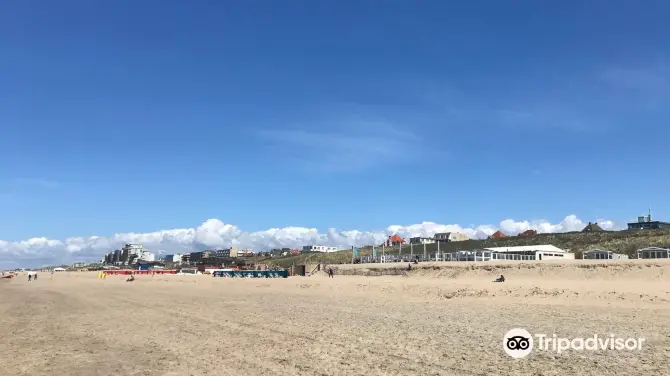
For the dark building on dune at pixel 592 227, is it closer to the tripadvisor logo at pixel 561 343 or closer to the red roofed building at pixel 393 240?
the red roofed building at pixel 393 240

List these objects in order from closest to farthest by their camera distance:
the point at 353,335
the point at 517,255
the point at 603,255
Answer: the point at 353,335, the point at 603,255, the point at 517,255

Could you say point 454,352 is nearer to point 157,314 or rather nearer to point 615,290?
point 157,314

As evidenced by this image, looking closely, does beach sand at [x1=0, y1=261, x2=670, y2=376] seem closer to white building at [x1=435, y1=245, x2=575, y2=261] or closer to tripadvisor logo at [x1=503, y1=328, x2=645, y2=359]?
tripadvisor logo at [x1=503, y1=328, x2=645, y2=359]

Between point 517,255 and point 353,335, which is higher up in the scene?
point 517,255

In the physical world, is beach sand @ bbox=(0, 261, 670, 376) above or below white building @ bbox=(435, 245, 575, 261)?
below

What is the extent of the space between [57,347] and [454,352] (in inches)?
516

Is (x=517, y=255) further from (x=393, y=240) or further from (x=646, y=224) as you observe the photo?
(x=393, y=240)

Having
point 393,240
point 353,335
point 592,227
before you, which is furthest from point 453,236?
point 353,335

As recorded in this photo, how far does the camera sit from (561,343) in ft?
46.5

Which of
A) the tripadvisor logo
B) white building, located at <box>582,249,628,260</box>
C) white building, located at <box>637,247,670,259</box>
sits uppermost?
white building, located at <box>637,247,670,259</box>

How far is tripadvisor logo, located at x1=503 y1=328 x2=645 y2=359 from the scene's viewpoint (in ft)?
43.5

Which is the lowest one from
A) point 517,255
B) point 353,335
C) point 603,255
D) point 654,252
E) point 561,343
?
→ point 353,335

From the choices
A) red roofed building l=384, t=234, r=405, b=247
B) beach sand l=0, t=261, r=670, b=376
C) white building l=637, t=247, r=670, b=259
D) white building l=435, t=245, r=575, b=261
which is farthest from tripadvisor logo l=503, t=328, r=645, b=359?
red roofed building l=384, t=234, r=405, b=247

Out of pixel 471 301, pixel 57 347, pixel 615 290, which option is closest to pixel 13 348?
pixel 57 347
